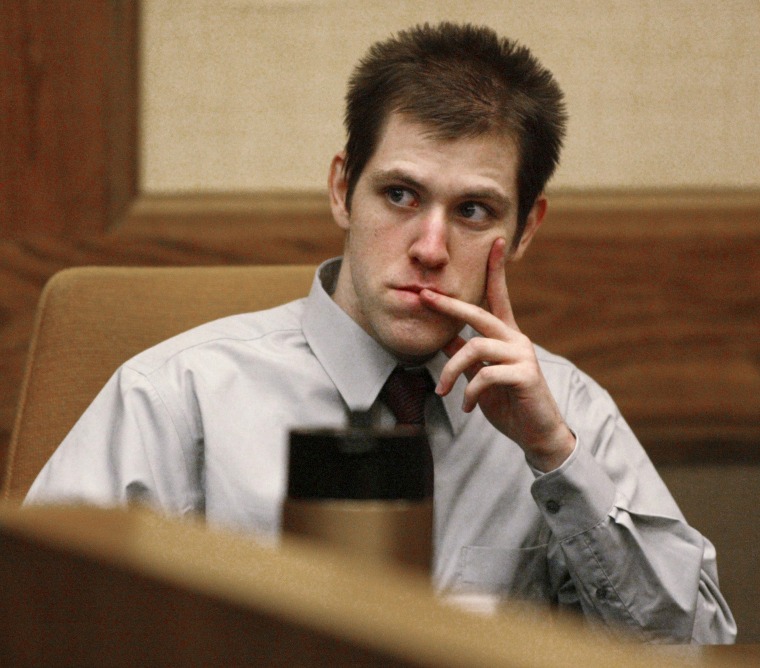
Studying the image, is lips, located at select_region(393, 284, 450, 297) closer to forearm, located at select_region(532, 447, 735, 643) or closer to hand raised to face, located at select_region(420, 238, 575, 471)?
hand raised to face, located at select_region(420, 238, 575, 471)

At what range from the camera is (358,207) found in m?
1.29

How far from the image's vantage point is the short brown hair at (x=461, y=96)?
1.26 meters

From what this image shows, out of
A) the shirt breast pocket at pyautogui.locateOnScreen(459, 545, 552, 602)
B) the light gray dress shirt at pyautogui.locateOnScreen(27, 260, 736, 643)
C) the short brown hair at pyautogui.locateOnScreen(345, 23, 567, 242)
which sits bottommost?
the shirt breast pocket at pyautogui.locateOnScreen(459, 545, 552, 602)

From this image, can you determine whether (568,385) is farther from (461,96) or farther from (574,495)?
(461,96)

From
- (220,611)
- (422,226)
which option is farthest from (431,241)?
(220,611)

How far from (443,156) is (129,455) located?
0.48m

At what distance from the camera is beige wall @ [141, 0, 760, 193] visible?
178 cm

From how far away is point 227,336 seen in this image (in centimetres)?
131

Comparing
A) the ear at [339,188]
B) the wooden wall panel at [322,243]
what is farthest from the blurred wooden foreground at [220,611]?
the wooden wall panel at [322,243]

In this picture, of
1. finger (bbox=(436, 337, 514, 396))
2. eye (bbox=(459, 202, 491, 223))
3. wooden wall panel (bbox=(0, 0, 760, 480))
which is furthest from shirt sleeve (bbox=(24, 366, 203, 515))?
wooden wall panel (bbox=(0, 0, 760, 480))

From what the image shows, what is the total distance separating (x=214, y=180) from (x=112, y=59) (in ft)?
0.81

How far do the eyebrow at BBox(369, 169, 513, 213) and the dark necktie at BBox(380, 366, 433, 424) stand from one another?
217mm

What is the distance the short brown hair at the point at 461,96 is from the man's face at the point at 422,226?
0.07 ft

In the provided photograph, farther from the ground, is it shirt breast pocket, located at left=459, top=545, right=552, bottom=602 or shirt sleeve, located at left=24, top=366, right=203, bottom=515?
shirt sleeve, located at left=24, top=366, right=203, bottom=515
